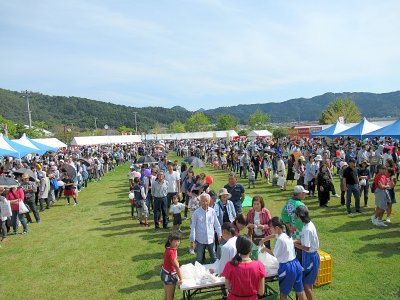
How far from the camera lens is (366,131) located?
17.7 m

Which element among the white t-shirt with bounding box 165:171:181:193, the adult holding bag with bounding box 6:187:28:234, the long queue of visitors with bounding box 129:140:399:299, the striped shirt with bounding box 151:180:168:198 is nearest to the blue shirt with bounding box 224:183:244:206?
the long queue of visitors with bounding box 129:140:399:299

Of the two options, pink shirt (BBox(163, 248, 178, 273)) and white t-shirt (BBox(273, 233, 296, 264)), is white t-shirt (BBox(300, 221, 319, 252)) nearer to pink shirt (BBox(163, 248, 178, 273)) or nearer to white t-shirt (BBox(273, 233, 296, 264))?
white t-shirt (BBox(273, 233, 296, 264))

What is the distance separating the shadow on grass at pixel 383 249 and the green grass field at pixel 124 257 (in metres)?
0.02

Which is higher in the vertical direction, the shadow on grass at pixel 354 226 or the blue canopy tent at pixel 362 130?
the blue canopy tent at pixel 362 130

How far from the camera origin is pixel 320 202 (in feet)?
35.7

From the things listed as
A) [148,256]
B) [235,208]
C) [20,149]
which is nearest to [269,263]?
[235,208]

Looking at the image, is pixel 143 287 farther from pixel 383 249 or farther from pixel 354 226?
pixel 354 226

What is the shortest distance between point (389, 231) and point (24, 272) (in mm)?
8520

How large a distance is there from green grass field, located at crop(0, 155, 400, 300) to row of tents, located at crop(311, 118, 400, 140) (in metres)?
5.02

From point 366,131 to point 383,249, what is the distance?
12342mm

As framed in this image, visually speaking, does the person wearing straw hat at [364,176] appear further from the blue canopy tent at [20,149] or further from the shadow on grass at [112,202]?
the blue canopy tent at [20,149]

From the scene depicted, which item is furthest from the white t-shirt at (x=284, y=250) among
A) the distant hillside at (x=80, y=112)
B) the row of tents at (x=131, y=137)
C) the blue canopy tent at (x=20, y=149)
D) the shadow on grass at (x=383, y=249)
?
the distant hillside at (x=80, y=112)

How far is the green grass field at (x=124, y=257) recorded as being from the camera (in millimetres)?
5699

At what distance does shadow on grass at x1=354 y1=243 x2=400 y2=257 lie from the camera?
6.74m
